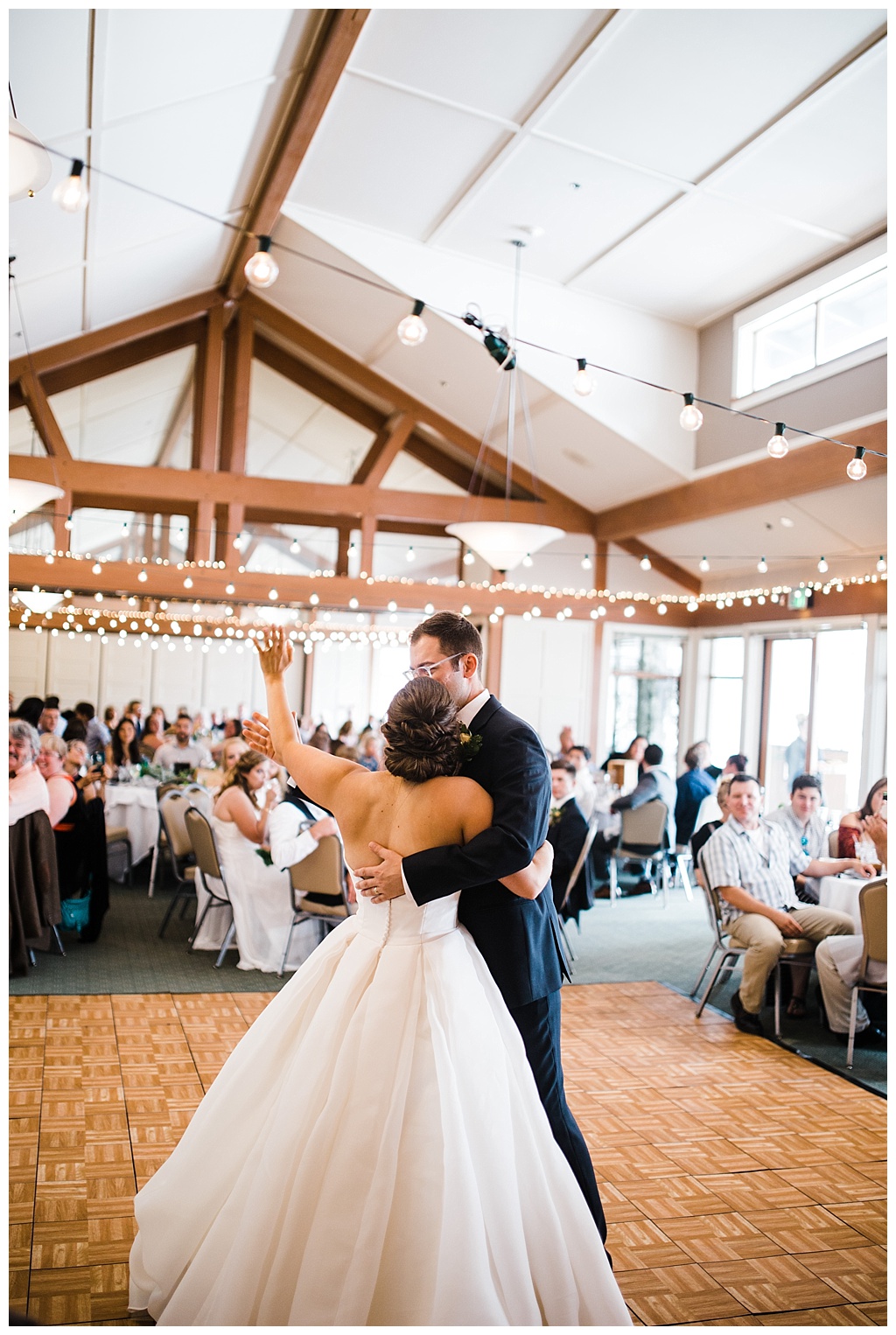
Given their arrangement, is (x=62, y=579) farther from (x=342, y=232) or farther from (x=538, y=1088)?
(x=538, y=1088)

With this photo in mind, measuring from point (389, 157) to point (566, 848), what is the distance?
5276 mm

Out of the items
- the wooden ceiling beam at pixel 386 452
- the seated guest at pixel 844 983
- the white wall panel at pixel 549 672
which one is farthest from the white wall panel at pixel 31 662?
the seated guest at pixel 844 983

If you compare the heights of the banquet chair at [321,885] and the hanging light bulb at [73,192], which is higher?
the hanging light bulb at [73,192]

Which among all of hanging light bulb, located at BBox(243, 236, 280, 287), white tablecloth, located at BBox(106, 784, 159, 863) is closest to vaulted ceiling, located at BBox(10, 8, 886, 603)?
hanging light bulb, located at BBox(243, 236, 280, 287)

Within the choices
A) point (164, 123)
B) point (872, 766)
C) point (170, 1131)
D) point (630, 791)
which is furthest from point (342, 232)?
point (170, 1131)

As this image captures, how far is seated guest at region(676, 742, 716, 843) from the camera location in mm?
8969

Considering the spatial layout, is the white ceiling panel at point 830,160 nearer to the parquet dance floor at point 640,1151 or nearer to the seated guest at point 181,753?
the parquet dance floor at point 640,1151

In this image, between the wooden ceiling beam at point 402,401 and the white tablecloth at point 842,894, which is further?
the wooden ceiling beam at point 402,401

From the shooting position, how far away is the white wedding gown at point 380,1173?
2.14 meters

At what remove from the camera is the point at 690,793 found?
9.00m

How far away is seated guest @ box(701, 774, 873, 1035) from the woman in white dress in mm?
2356

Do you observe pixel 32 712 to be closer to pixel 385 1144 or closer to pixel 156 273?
pixel 156 273

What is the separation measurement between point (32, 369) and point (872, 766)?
29.1 feet

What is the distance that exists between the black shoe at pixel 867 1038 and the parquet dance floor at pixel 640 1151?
38 centimetres
